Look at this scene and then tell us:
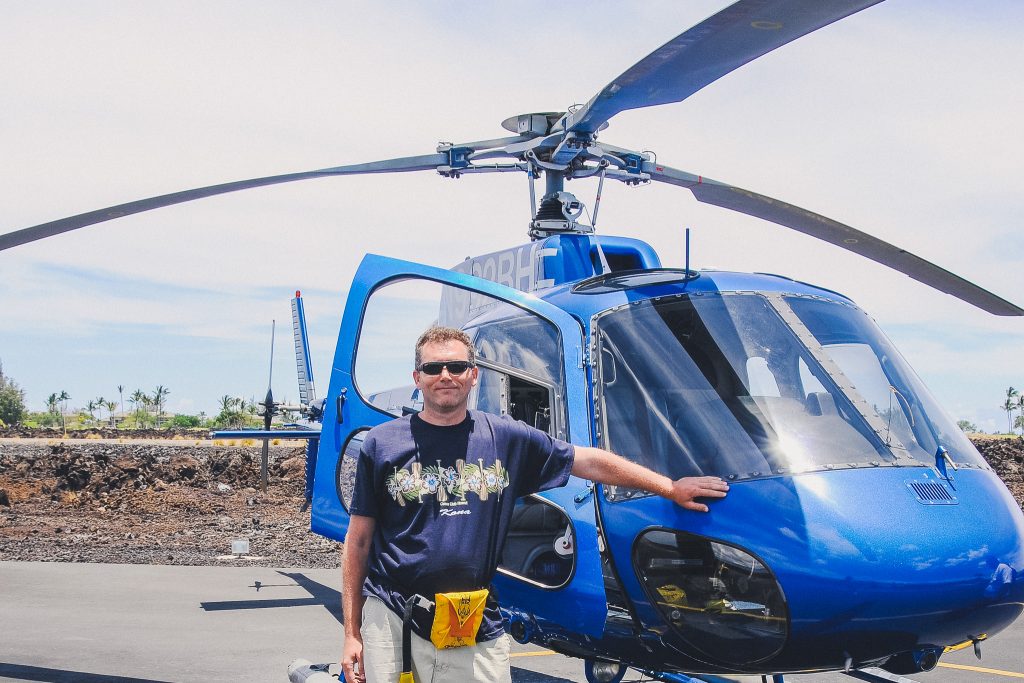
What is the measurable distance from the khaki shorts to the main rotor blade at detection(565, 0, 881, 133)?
215 cm

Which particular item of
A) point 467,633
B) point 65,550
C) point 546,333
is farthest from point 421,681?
point 65,550

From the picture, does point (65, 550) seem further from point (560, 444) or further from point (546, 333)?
point (560, 444)

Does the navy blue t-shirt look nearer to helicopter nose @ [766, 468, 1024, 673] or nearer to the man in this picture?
the man

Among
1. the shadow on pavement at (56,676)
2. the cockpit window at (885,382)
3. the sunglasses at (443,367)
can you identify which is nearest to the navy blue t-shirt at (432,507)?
the sunglasses at (443,367)

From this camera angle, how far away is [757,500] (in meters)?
3.44

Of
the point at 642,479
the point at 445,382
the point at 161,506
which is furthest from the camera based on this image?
the point at 161,506

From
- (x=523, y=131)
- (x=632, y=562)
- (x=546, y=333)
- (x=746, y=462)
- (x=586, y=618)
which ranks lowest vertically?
(x=586, y=618)

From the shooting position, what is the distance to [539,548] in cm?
421

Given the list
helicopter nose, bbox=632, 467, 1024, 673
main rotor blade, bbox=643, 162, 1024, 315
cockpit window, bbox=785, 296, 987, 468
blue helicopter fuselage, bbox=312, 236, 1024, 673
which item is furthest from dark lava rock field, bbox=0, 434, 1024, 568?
helicopter nose, bbox=632, 467, 1024, 673

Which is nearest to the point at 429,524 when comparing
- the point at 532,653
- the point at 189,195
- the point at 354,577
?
the point at 354,577

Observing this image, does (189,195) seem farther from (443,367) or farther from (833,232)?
(833,232)

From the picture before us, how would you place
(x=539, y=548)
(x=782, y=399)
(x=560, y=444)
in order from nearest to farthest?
(x=560, y=444), (x=782, y=399), (x=539, y=548)

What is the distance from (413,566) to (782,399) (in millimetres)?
1722

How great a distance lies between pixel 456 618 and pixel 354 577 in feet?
1.15
